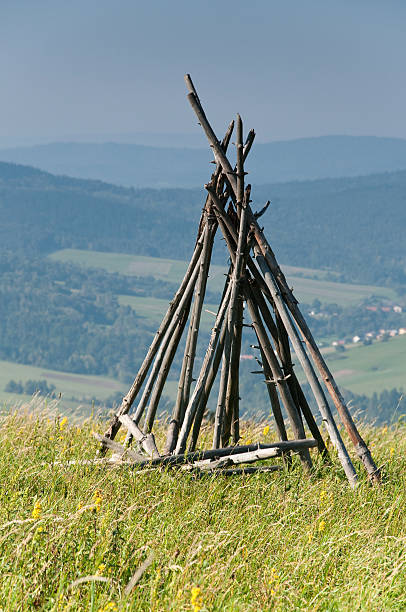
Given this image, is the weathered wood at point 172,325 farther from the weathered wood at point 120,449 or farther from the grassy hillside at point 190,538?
the grassy hillside at point 190,538

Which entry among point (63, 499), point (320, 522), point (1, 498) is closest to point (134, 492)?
point (63, 499)

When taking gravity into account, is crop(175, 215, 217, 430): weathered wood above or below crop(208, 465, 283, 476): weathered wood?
above

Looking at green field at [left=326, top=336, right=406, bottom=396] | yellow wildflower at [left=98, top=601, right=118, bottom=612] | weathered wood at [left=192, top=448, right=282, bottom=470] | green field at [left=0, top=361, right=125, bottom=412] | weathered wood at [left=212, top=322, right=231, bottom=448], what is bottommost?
green field at [left=0, top=361, right=125, bottom=412]

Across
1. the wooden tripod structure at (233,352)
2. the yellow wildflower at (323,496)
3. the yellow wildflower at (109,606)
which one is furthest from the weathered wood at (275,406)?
the yellow wildflower at (109,606)

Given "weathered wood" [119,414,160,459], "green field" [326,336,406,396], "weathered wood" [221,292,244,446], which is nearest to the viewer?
"weathered wood" [119,414,160,459]

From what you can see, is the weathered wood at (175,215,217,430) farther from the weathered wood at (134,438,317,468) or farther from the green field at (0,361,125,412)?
the green field at (0,361,125,412)

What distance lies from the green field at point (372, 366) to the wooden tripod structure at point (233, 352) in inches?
4181

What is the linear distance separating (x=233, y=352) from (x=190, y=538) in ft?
7.13

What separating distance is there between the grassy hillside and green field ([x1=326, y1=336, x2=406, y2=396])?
351 feet

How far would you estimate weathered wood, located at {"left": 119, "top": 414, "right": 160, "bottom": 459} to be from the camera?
585 centimetres

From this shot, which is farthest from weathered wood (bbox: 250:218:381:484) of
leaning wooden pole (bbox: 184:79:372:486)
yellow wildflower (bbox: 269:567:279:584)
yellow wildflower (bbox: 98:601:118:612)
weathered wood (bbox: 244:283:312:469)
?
yellow wildflower (bbox: 98:601:118:612)

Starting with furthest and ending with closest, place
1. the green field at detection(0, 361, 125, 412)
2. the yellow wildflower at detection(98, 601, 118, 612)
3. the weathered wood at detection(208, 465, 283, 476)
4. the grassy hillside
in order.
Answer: the green field at detection(0, 361, 125, 412) → the weathered wood at detection(208, 465, 283, 476) → the grassy hillside → the yellow wildflower at detection(98, 601, 118, 612)

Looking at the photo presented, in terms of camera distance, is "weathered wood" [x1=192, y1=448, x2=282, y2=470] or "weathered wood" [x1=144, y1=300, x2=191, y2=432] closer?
"weathered wood" [x1=192, y1=448, x2=282, y2=470]

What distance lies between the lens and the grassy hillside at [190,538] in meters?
3.27
